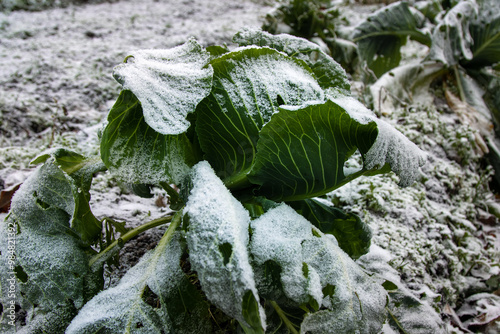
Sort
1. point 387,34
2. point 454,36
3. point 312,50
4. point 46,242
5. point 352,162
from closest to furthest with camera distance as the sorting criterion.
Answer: point 46,242 < point 312,50 < point 352,162 < point 454,36 < point 387,34

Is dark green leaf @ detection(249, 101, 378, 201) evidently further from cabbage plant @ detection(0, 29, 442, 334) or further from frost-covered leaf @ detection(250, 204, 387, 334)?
frost-covered leaf @ detection(250, 204, 387, 334)

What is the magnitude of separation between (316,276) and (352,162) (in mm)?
1612

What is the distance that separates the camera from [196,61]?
4.11 feet

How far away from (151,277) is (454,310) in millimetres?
1733

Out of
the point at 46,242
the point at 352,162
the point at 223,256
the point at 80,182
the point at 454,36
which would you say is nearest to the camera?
the point at 223,256

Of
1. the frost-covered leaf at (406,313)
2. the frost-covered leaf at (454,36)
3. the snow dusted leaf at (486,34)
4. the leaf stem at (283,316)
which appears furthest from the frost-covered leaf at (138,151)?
the snow dusted leaf at (486,34)

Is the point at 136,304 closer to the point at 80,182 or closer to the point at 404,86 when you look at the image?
the point at 80,182

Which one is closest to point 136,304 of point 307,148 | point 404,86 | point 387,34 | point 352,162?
point 307,148

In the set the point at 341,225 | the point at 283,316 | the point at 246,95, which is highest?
the point at 246,95

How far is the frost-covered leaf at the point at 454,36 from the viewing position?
3479 millimetres

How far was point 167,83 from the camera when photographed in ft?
3.78

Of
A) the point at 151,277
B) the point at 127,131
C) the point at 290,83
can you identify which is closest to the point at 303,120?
the point at 290,83

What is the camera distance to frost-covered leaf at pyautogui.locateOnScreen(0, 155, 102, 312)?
3.79 ft

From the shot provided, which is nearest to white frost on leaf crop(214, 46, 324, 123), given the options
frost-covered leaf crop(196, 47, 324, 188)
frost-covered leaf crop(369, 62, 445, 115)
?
frost-covered leaf crop(196, 47, 324, 188)
